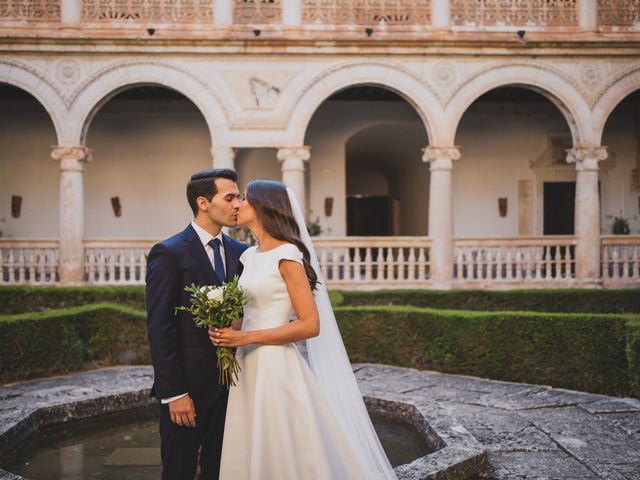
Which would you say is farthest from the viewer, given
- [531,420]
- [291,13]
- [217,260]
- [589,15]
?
[589,15]

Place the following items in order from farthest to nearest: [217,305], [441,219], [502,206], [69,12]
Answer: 1. [502,206]
2. [441,219]
3. [69,12]
4. [217,305]

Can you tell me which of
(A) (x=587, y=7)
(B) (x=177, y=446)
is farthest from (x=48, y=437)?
(A) (x=587, y=7)

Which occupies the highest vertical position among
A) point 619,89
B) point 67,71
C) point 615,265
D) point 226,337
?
point 67,71

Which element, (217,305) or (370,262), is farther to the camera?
(370,262)

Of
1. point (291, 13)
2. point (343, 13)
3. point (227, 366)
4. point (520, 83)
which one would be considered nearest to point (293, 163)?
point (291, 13)

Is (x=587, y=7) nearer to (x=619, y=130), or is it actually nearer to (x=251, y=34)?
(x=619, y=130)

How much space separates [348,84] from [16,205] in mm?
8974

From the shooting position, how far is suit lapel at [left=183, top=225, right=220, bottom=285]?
3.21m

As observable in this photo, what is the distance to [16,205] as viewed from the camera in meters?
15.7

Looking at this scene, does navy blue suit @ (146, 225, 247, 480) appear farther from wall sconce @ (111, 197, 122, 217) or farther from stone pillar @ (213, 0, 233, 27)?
wall sconce @ (111, 197, 122, 217)

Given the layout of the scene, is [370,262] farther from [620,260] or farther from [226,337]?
[226,337]

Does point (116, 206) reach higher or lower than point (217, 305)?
higher

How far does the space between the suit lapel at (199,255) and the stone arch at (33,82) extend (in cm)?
977

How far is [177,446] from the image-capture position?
3146mm
